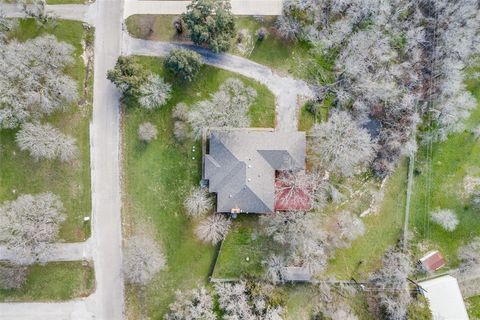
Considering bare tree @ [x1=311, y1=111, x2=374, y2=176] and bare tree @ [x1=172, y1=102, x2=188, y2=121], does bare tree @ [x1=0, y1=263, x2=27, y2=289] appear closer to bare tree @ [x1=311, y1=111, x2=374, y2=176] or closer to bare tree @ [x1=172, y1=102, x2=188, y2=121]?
bare tree @ [x1=172, y1=102, x2=188, y2=121]

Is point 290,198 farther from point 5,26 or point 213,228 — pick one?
point 5,26

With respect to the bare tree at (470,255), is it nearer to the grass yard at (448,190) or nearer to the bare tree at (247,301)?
the grass yard at (448,190)

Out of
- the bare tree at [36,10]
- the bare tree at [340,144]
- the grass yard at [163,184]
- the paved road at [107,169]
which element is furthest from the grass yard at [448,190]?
the bare tree at [36,10]

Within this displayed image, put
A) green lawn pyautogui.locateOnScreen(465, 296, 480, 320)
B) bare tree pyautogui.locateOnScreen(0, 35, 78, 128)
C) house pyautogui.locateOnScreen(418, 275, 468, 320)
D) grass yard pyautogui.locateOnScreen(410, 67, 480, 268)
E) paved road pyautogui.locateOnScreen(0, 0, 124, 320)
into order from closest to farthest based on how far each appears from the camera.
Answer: bare tree pyautogui.locateOnScreen(0, 35, 78, 128)
house pyautogui.locateOnScreen(418, 275, 468, 320)
paved road pyautogui.locateOnScreen(0, 0, 124, 320)
green lawn pyautogui.locateOnScreen(465, 296, 480, 320)
grass yard pyautogui.locateOnScreen(410, 67, 480, 268)

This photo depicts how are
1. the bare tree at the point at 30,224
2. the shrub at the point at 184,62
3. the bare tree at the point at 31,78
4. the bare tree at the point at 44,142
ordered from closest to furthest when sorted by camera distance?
the shrub at the point at 184,62 → the bare tree at the point at 30,224 → the bare tree at the point at 31,78 → the bare tree at the point at 44,142

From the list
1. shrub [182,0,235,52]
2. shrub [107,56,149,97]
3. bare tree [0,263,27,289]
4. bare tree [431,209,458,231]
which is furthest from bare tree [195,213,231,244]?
bare tree [431,209,458,231]

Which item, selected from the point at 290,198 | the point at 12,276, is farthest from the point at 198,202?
the point at 12,276

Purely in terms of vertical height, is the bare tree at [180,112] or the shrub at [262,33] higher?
the shrub at [262,33]
